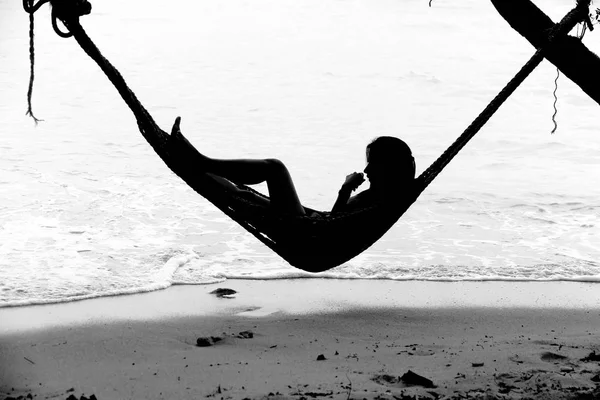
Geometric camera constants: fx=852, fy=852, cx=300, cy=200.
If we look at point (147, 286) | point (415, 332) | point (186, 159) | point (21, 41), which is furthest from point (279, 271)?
point (21, 41)

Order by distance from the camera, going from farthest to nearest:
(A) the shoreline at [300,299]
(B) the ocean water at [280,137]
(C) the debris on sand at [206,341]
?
(B) the ocean water at [280,137]
(A) the shoreline at [300,299]
(C) the debris on sand at [206,341]

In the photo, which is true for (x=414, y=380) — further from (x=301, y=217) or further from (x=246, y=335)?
(x=246, y=335)

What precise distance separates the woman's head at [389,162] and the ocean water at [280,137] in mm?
1714

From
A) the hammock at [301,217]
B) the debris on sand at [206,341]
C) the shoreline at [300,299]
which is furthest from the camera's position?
the shoreline at [300,299]

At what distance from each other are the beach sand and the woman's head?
0.68m

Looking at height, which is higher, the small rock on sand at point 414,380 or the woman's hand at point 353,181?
the woman's hand at point 353,181

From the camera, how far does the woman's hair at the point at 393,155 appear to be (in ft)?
9.68

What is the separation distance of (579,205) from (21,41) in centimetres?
927

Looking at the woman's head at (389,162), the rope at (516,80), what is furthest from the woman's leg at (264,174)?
the rope at (516,80)

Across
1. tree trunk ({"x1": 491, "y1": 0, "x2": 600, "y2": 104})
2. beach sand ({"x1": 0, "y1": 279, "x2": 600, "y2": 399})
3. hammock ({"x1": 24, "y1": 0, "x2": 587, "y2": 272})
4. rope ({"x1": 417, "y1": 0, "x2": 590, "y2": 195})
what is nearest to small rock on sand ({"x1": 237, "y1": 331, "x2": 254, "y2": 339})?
beach sand ({"x1": 0, "y1": 279, "x2": 600, "y2": 399})

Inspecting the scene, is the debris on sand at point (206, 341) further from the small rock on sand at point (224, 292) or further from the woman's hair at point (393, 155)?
the woman's hair at point (393, 155)

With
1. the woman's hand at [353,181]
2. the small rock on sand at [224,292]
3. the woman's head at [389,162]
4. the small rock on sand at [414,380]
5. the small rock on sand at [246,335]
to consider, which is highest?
the woman's head at [389,162]

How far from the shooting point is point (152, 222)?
5.95 m

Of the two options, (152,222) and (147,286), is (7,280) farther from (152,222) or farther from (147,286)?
(152,222)
